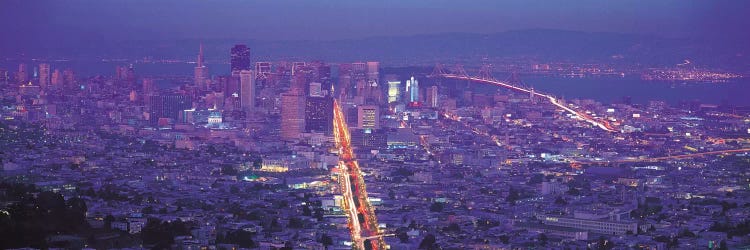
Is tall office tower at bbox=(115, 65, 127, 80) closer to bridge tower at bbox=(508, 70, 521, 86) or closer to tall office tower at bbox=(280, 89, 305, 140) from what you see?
tall office tower at bbox=(280, 89, 305, 140)

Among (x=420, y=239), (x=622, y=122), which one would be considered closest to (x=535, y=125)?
(x=622, y=122)

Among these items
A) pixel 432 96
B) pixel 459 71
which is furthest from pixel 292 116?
pixel 459 71

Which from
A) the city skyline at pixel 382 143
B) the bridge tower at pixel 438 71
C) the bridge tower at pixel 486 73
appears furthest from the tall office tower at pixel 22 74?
the bridge tower at pixel 486 73

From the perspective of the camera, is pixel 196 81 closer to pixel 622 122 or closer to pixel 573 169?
pixel 622 122

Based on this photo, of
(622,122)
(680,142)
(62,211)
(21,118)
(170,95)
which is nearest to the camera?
(62,211)

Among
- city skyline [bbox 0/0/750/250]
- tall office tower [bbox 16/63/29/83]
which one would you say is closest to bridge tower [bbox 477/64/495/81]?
city skyline [bbox 0/0/750/250]

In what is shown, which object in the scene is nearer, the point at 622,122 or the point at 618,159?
the point at 618,159

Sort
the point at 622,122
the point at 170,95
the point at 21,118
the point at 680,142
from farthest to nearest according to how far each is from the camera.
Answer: the point at 170,95
the point at 622,122
the point at 21,118
the point at 680,142
